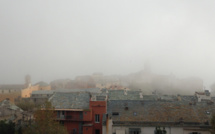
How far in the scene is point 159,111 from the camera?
28.5 m

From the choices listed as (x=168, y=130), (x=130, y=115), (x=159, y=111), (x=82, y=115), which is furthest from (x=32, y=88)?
(x=168, y=130)

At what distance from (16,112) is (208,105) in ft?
107

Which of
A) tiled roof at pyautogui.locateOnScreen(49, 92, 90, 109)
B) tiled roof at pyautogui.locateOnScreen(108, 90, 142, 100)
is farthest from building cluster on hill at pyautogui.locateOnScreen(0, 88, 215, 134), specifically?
tiled roof at pyautogui.locateOnScreen(108, 90, 142, 100)

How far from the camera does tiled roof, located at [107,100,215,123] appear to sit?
88.4 ft

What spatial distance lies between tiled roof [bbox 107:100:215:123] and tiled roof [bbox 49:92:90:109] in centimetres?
551

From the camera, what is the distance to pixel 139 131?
86.1 feet

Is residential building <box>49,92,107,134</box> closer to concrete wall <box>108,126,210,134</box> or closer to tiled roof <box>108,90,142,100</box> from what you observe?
concrete wall <box>108,126,210,134</box>

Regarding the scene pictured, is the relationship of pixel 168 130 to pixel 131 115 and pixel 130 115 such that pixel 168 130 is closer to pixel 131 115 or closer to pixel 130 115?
pixel 131 115

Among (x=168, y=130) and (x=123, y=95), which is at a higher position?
(x=123, y=95)

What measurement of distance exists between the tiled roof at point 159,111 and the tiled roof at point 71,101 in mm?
5509

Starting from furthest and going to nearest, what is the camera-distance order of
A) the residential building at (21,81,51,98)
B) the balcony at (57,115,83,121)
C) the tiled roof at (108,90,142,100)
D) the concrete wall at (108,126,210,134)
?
1. the residential building at (21,81,51,98)
2. the tiled roof at (108,90,142,100)
3. the balcony at (57,115,83,121)
4. the concrete wall at (108,126,210,134)

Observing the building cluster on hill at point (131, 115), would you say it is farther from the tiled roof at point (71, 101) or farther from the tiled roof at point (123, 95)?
the tiled roof at point (123, 95)

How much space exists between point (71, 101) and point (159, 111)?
47.0ft

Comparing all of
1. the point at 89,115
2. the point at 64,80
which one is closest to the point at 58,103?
the point at 89,115
